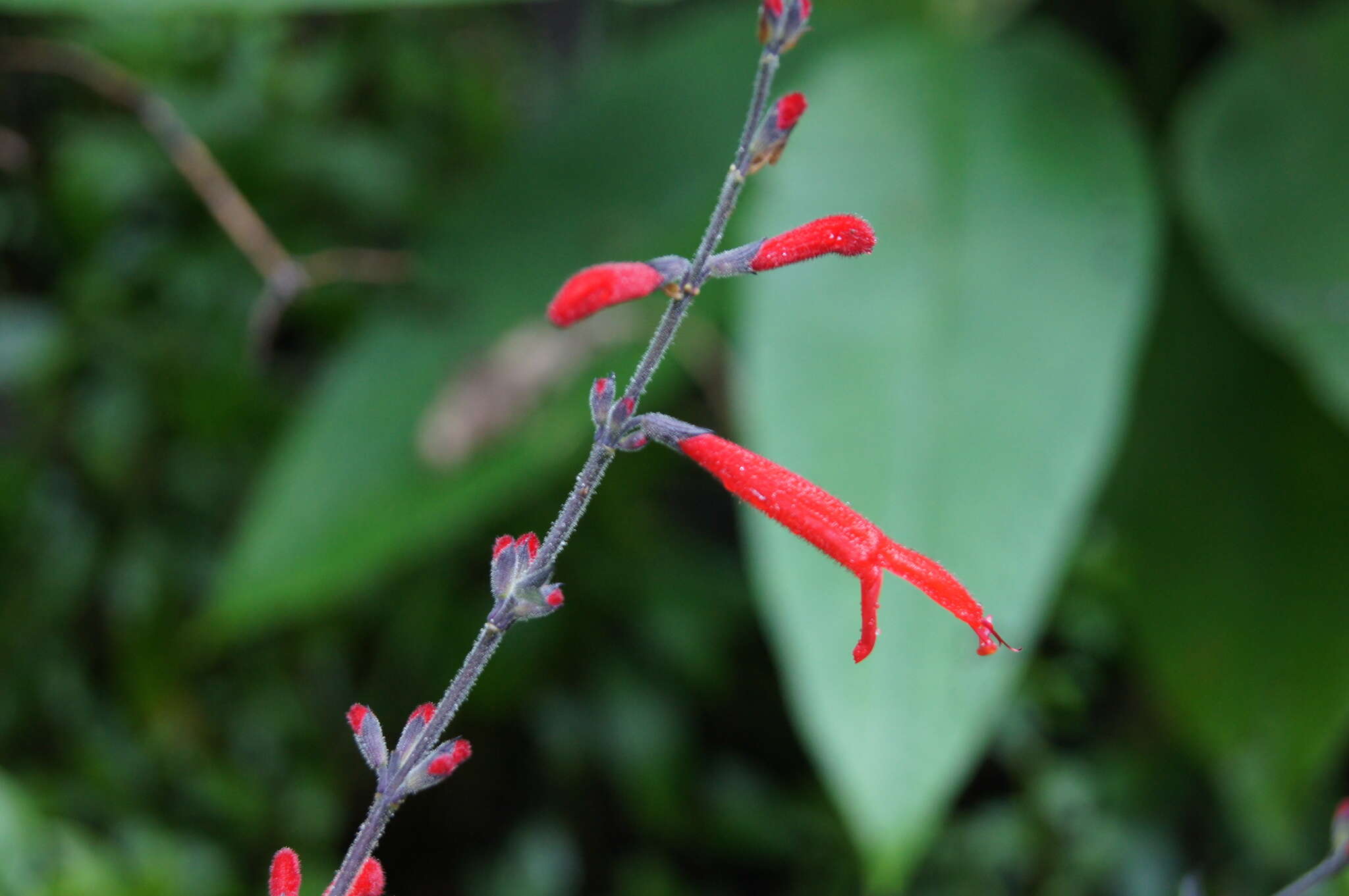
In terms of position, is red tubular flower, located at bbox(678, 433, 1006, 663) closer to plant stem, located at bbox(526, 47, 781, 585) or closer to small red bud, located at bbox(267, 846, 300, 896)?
plant stem, located at bbox(526, 47, 781, 585)

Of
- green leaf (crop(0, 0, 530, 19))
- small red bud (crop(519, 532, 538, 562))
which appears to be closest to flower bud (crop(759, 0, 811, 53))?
small red bud (crop(519, 532, 538, 562))

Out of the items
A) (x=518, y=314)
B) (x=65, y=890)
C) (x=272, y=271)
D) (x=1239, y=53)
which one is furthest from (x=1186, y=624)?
(x=65, y=890)

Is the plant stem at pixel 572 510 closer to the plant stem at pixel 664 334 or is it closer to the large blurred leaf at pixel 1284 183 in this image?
the plant stem at pixel 664 334

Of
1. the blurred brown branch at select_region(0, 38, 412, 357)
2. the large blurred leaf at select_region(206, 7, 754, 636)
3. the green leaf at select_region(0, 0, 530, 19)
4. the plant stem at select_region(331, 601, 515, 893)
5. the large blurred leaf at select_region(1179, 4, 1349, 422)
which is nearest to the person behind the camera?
the plant stem at select_region(331, 601, 515, 893)

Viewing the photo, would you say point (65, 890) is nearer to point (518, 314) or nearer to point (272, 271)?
point (272, 271)

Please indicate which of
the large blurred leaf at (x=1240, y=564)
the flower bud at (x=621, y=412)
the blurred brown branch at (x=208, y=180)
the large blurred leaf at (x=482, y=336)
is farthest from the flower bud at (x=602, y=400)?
the large blurred leaf at (x=1240, y=564)

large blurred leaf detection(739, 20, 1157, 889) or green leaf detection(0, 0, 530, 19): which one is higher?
green leaf detection(0, 0, 530, 19)
